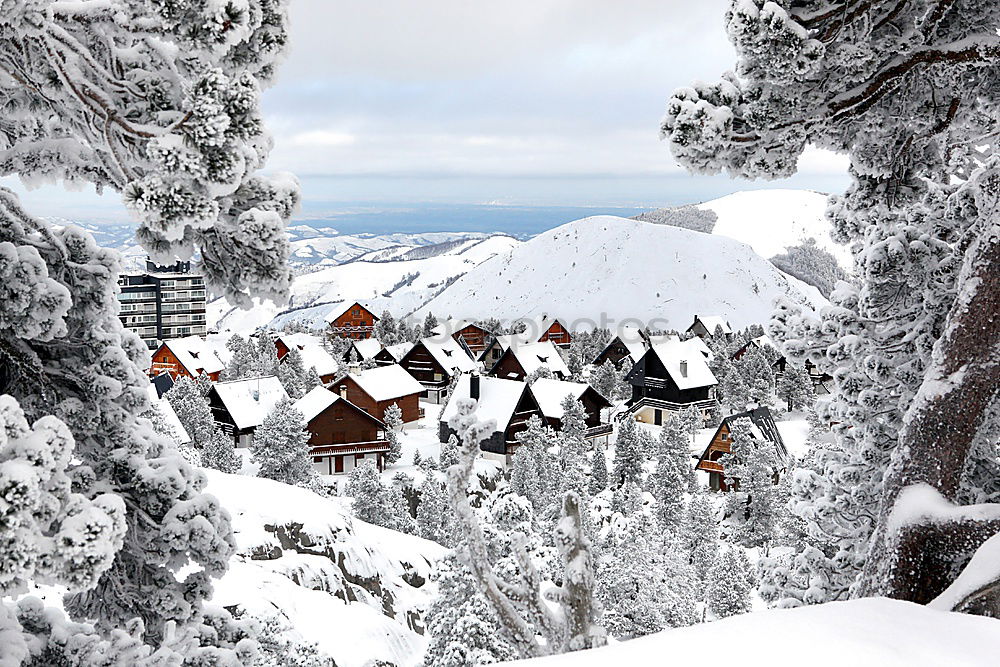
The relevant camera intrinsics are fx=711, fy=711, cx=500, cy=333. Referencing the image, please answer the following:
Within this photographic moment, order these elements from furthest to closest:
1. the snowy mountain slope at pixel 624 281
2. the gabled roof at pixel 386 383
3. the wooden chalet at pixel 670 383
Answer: the snowy mountain slope at pixel 624 281, the wooden chalet at pixel 670 383, the gabled roof at pixel 386 383

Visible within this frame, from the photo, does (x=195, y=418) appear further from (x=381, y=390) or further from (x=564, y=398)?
(x=564, y=398)

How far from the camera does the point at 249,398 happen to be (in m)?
37.6

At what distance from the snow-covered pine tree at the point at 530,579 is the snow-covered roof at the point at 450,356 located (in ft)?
146

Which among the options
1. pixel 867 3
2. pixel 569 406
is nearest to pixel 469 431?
pixel 867 3

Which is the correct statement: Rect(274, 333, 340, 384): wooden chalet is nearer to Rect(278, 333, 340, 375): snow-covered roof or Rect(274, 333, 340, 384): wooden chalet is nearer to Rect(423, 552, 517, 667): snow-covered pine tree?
Rect(278, 333, 340, 375): snow-covered roof

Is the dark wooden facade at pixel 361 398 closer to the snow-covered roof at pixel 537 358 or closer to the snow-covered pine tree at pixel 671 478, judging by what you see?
the snow-covered roof at pixel 537 358

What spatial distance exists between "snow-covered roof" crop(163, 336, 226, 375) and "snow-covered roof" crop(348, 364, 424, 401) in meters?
15.7

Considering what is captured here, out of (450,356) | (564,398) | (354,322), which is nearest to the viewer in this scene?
(564,398)

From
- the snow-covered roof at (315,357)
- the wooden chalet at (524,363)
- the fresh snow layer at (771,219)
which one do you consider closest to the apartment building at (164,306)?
the snow-covered roof at (315,357)

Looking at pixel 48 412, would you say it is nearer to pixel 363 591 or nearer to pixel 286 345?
pixel 363 591

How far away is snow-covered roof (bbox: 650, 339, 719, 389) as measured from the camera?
43375 mm

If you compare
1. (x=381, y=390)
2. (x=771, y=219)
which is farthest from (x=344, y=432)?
(x=771, y=219)

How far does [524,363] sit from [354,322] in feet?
103

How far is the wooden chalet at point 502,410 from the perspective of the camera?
34.6 m
